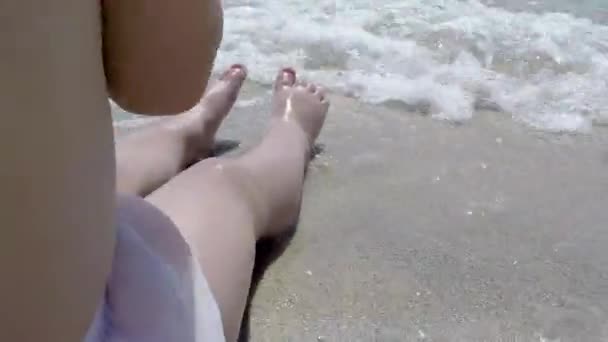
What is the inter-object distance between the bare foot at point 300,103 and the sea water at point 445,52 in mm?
151

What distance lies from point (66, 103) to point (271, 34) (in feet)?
5.16

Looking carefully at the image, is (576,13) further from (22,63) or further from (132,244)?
(22,63)

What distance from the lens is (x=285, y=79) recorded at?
181 cm

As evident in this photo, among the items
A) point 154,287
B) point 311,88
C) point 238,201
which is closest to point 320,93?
point 311,88

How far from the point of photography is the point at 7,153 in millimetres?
615

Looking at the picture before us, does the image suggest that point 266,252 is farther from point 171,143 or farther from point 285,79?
Result: point 285,79

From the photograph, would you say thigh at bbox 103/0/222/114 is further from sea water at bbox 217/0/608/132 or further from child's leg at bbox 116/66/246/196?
sea water at bbox 217/0/608/132

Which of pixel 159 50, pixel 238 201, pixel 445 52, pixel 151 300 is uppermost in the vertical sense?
pixel 159 50

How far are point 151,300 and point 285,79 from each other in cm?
105

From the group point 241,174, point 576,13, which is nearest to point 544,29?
point 576,13

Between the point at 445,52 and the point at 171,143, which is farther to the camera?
the point at 445,52

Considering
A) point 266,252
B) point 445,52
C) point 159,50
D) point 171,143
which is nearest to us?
point 159,50

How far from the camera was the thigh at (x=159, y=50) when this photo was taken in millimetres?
736

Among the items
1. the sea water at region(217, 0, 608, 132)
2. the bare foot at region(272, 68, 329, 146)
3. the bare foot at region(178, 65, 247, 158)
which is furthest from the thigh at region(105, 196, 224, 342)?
the sea water at region(217, 0, 608, 132)
